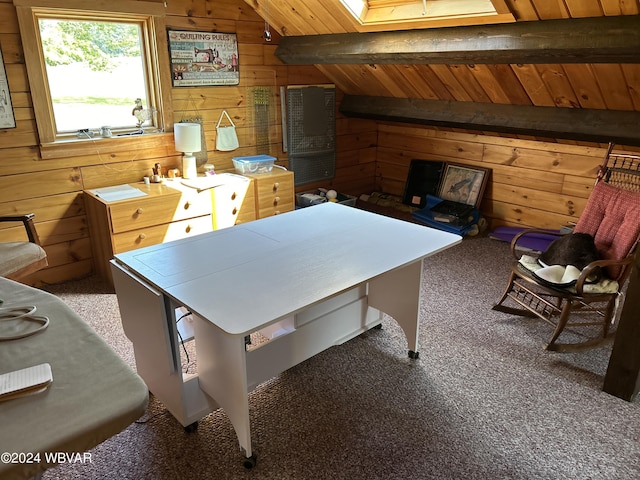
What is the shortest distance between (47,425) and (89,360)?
0.76 ft

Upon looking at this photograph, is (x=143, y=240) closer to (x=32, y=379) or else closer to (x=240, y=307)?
(x=240, y=307)

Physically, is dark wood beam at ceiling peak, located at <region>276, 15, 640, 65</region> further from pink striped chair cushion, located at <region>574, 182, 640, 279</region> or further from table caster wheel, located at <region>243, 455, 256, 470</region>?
table caster wheel, located at <region>243, 455, 256, 470</region>

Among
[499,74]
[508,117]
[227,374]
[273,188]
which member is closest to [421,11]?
[499,74]

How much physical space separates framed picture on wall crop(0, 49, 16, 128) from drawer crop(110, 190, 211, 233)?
811 millimetres

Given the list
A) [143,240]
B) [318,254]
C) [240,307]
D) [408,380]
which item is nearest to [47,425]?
[240,307]

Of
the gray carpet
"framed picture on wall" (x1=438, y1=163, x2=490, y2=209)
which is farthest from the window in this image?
"framed picture on wall" (x1=438, y1=163, x2=490, y2=209)

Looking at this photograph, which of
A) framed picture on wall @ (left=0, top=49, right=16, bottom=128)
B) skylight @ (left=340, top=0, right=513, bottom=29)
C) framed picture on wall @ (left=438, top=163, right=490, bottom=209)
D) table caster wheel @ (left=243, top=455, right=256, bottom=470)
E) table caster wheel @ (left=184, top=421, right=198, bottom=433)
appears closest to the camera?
table caster wheel @ (left=243, top=455, right=256, bottom=470)

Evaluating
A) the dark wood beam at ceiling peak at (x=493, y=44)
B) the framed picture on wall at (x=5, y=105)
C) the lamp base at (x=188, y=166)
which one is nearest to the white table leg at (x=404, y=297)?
the dark wood beam at ceiling peak at (x=493, y=44)

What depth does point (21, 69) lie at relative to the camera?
300cm

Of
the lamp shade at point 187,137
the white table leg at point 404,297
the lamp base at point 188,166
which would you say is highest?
the lamp shade at point 187,137

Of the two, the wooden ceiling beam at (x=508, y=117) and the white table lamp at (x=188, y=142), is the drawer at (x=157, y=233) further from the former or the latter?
the wooden ceiling beam at (x=508, y=117)

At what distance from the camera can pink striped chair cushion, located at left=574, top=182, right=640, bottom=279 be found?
2590mm

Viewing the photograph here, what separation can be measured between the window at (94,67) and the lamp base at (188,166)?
1.05 ft

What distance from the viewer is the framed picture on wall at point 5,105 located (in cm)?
294
